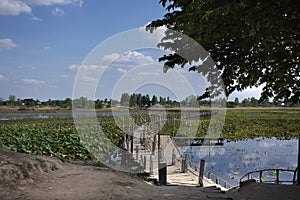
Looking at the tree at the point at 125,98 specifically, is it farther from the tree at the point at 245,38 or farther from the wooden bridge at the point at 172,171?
the tree at the point at 245,38

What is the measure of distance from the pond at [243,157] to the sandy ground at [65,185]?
611 inches

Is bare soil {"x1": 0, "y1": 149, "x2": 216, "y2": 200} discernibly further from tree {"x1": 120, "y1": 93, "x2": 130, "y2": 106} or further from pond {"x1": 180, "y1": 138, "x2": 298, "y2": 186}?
pond {"x1": 180, "y1": 138, "x2": 298, "y2": 186}

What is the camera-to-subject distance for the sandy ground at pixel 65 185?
518 cm

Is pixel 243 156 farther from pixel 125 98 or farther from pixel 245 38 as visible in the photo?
pixel 245 38

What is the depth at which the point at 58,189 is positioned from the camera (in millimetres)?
5547

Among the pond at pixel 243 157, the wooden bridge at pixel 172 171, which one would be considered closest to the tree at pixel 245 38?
the wooden bridge at pixel 172 171

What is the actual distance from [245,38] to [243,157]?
27.1m

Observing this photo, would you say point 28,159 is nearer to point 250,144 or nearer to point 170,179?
point 170,179

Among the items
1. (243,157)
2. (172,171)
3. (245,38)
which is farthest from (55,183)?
(243,157)

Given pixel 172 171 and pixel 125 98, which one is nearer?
pixel 125 98

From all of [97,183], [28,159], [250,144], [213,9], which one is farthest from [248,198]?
[250,144]

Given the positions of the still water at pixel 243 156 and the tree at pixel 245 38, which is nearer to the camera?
the tree at pixel 245 38

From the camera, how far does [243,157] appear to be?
30.7 m

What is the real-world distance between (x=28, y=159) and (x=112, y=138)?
610 inches
